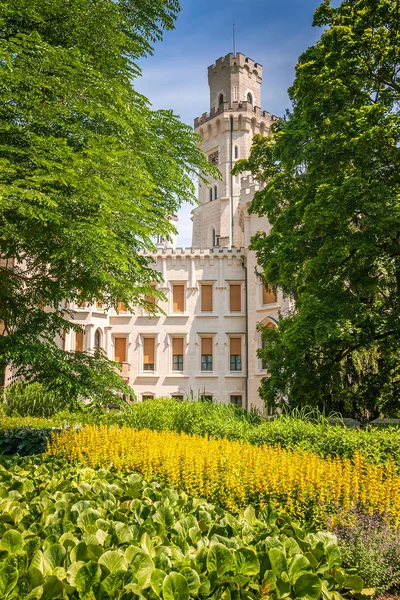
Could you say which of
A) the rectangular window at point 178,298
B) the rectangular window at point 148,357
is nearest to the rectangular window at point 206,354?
the rectangular window at point 178,298

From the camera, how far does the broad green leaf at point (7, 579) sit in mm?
2150

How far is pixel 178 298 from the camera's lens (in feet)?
109

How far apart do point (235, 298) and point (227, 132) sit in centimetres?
1645

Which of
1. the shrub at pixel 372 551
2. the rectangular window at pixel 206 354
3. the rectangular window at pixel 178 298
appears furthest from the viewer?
the rectangular window at pixel 178 298

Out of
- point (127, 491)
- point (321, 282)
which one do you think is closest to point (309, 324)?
point (321, 282)

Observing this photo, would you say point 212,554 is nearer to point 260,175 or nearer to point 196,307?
point 260,175

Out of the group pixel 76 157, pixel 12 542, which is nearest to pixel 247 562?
pixel 12 542

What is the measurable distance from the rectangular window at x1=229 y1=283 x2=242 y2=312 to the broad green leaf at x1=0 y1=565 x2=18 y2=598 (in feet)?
101

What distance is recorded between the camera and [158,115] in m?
9.78

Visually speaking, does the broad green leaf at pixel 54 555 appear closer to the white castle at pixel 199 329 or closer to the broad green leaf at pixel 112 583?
the broad green leaf at pixel 112 583

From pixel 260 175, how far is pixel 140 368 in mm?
17035

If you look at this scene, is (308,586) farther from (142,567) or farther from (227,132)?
(227,132)

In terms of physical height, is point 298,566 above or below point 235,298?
below

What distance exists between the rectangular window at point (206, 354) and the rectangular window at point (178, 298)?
102 inches
